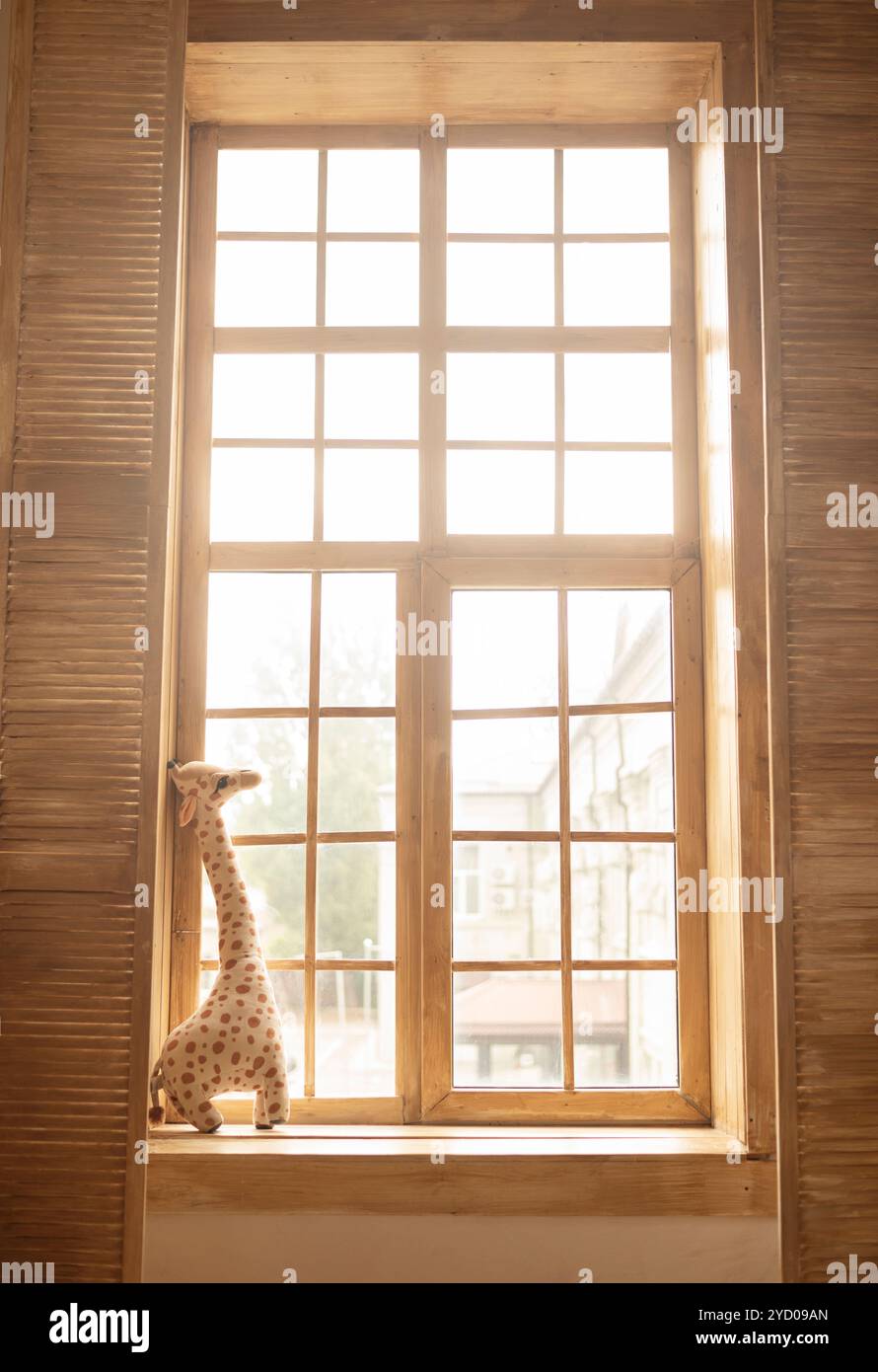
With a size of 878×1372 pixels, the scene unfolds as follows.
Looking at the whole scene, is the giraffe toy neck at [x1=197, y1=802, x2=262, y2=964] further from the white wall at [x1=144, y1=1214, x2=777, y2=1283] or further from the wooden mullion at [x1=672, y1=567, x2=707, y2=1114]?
the wooden mullion at [x1=672, y1=567, x2=707, y2=1114]

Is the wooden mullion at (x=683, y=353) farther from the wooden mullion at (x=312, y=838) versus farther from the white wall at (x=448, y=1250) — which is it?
the white wall at (x=448, y=1250)

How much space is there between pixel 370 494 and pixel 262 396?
0.37 m

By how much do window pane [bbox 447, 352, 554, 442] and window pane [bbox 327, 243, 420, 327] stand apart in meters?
0.19

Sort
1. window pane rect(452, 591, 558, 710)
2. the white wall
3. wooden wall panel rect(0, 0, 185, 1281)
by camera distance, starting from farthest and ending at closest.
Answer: window pane rect(452, 591, 558, 710) < the white wall < wooden wall panel rect(0, 0, 185, 1281)

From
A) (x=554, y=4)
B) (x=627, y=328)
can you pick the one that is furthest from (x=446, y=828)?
(x=554, y=4)

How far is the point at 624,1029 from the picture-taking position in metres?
2.89

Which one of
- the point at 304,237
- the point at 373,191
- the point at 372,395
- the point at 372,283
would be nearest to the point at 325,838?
the point at 372,395

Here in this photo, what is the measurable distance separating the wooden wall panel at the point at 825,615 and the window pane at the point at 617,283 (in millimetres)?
619

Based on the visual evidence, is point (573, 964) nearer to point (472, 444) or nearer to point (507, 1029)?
point (507, 1029)

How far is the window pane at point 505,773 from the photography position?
9.71 ft

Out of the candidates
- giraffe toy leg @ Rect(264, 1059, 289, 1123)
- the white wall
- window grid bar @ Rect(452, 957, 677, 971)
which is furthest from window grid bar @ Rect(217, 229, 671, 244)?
the white wall

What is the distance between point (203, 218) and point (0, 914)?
5.96 ft

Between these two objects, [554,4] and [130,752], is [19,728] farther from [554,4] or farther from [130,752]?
[554,4]

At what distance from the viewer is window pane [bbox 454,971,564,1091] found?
287 centimetres
